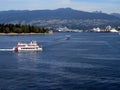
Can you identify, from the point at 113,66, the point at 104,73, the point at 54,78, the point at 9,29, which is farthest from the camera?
the point at 9,29

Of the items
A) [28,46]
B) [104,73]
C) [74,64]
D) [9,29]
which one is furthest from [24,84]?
[9,29]

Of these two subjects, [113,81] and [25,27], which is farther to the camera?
[25,27]

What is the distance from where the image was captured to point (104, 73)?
30.3 meters

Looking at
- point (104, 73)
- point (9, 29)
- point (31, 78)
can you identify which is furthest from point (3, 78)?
point (9, 29)

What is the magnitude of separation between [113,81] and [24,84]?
19.6 feet

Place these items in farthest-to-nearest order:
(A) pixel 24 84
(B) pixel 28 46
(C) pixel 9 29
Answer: (C) pixel 9 29 → (B) pixel 28 46 → (A) pixel 24 84

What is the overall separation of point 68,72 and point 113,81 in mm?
4990

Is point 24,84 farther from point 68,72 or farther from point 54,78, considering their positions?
point 68,72

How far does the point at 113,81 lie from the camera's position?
88.1 ft

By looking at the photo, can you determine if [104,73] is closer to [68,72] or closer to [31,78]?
[68,72]

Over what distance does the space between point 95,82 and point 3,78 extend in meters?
6.62

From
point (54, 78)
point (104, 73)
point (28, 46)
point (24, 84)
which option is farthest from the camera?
point (28, 46)

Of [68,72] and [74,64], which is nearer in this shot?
[68,72]

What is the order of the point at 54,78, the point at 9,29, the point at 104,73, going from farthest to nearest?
the point at 9,29
the point at 104,73
the point at 54,78
